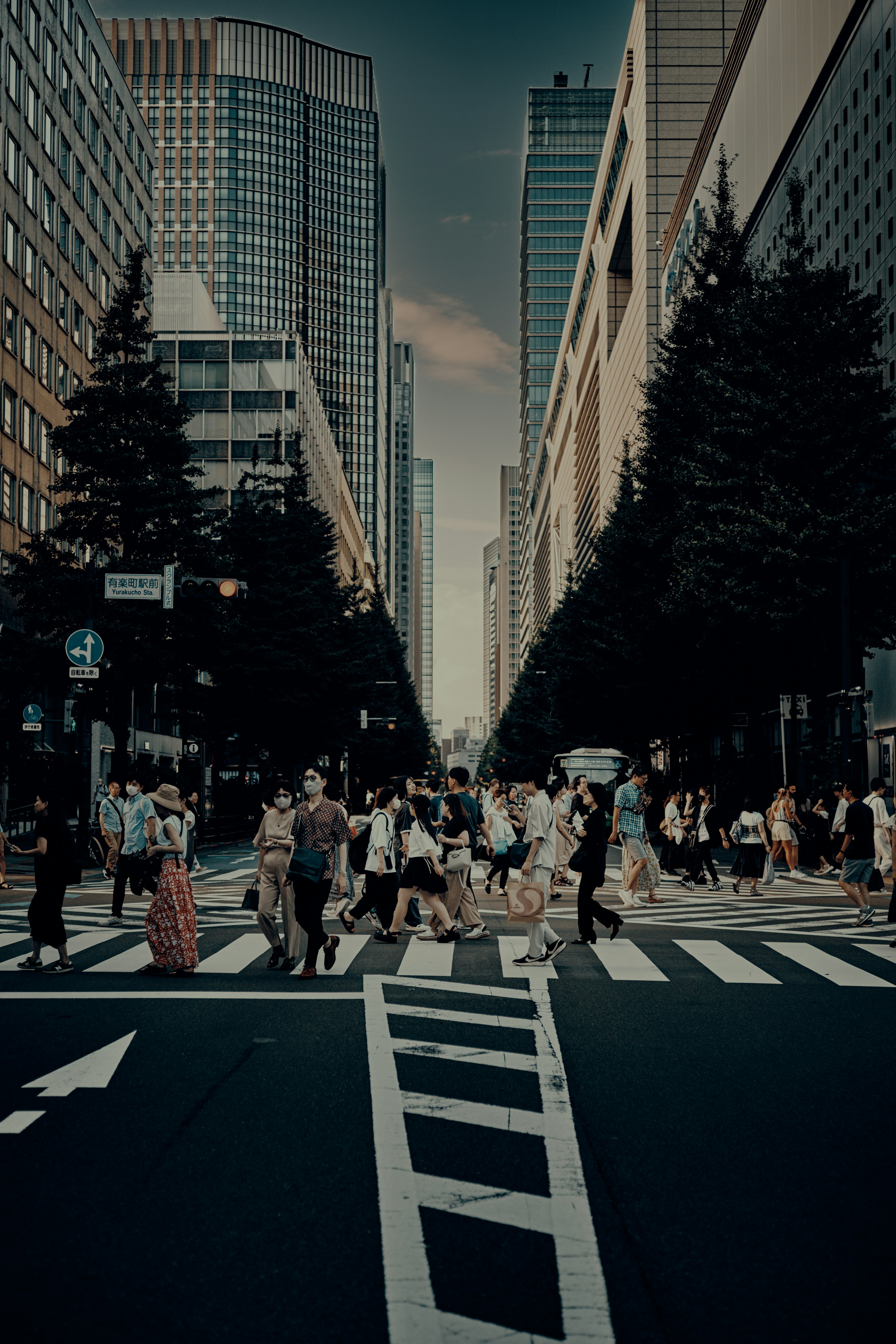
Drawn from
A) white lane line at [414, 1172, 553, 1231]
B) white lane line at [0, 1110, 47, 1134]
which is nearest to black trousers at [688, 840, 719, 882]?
white lane line at [0, 1110, 47, 1134]

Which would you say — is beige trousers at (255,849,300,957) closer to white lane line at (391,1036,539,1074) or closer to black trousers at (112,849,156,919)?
white lane line at (391,1036,539,1074)

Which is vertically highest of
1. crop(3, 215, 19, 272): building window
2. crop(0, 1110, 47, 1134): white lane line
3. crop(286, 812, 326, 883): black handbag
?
crop(3, 215, 19, 272): building window

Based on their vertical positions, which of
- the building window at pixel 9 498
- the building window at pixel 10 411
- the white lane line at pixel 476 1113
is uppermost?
the building window at pixel 10 411

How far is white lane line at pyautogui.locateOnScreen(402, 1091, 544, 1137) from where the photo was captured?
5988 millimetres

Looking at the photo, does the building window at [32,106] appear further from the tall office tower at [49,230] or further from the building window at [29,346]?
A: the building window at [29,346]

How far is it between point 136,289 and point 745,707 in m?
19.2

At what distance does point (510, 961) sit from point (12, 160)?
38.9 metres

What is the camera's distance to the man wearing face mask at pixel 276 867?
11.5m

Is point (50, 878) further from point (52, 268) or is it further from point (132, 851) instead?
point (52, 268)

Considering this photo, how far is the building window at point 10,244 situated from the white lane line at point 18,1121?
4053cm

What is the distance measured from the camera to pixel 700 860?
2233 cm

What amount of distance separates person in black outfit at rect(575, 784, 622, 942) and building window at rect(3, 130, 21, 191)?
36.8m

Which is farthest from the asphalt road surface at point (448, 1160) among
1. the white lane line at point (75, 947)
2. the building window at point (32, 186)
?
the building window at point (32, 186)

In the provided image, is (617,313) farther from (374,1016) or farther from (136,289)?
(374,1016)
